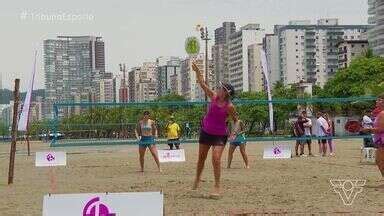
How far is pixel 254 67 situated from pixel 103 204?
158m

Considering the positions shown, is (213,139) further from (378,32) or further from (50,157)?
(378,32)

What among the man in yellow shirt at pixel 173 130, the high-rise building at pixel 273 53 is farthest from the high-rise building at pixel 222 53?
the man in yellow shirt at pixel 173 130

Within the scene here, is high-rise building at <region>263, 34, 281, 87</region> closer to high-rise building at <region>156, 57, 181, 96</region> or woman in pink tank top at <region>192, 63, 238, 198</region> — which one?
high-rise building at <region>156, 57, 181, 96</region>

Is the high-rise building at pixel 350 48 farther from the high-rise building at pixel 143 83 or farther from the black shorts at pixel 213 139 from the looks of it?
the black shorts at pixel 213 139

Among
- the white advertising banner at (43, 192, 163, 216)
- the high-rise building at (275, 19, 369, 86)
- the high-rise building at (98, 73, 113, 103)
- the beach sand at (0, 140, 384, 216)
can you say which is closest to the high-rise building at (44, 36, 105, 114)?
the high-rise building at (98, 73, 113, 103)

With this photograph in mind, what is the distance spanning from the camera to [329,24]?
187 metres

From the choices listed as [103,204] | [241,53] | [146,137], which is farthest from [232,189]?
[241,53]

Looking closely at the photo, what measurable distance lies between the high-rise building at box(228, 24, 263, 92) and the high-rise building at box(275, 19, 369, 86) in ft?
21.1

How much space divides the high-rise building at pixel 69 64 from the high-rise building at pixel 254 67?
140 ft

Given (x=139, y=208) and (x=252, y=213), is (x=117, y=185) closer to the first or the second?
(x=252, y=213)

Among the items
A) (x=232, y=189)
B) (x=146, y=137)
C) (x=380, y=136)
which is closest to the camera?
(x=380, y=136)

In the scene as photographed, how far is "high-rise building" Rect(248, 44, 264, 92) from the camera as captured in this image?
529ft

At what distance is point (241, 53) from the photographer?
172 metres

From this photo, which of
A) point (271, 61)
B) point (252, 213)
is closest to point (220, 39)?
point (271, 61)
